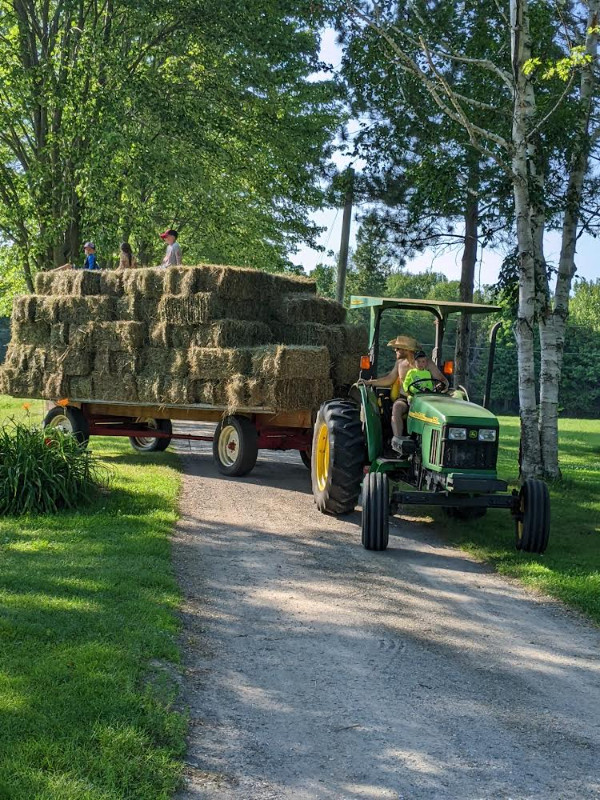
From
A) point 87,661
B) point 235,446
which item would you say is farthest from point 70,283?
point 87,661

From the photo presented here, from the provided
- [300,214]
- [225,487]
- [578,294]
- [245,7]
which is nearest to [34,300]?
[225,487]

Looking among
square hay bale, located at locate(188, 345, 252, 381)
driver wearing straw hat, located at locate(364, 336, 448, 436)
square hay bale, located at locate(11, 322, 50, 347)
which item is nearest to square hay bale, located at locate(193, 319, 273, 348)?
square hay bale, located at locate(188, 345, 252, 381)

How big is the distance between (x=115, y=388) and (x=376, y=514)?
675 centimetres

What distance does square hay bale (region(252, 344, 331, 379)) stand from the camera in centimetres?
1275

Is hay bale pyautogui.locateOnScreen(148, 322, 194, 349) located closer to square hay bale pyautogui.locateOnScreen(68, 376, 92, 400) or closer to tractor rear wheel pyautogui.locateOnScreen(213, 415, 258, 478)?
tractor rear wheel pyautogui.locateOnScreen(213, 415, 258, 478)

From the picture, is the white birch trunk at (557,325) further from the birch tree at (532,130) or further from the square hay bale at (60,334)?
the square hay bale at (60,334)

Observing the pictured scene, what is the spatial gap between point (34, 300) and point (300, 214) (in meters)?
15.0

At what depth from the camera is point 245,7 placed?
2188cm

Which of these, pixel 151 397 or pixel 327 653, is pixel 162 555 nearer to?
pixel 327 653

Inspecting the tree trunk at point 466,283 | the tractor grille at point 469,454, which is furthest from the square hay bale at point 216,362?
the tree trunk at point 466,283

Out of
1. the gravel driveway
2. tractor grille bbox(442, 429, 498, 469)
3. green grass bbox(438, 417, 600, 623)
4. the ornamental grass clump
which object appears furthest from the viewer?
the ornamental grass clump

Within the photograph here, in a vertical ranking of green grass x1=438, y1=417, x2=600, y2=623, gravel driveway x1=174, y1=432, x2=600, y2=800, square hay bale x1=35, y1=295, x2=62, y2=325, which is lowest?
gravel driveway x1=174, y1=432, x2=600, y2=800

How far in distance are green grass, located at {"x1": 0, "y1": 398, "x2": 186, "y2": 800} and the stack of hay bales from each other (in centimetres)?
391

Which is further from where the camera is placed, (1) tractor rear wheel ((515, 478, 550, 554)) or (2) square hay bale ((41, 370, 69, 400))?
(2) square hay bale ((41, 370, 69, 400))
